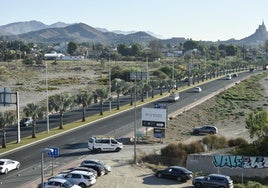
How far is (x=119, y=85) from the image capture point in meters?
79.4

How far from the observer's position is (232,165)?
133 feet

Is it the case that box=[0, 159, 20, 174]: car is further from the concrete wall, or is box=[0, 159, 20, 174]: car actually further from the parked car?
the concrete wall

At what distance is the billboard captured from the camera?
2093 inches

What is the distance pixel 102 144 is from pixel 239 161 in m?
14.2

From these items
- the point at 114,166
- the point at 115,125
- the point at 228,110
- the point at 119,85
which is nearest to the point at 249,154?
the point at 114,166

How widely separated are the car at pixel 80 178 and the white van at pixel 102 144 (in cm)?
1206

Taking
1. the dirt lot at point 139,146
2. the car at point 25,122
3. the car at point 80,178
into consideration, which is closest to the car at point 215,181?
the dirt lot at point 139,146

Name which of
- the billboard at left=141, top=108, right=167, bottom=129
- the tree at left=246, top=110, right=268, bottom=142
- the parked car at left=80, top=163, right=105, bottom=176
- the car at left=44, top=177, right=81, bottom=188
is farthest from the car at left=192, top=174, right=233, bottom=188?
the billboard at left=141, top=108, right=167, bottom=129

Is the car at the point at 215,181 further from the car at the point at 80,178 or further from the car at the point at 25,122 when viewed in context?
the car at the point at 25,122

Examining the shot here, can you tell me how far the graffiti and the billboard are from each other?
12843 mm

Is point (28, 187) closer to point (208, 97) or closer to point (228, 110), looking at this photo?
point (228, 110)

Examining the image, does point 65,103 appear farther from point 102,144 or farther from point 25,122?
point 102,144

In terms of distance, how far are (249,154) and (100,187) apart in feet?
48.7

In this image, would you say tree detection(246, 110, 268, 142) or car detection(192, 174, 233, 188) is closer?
car detection(192, 174, 233, 188)
